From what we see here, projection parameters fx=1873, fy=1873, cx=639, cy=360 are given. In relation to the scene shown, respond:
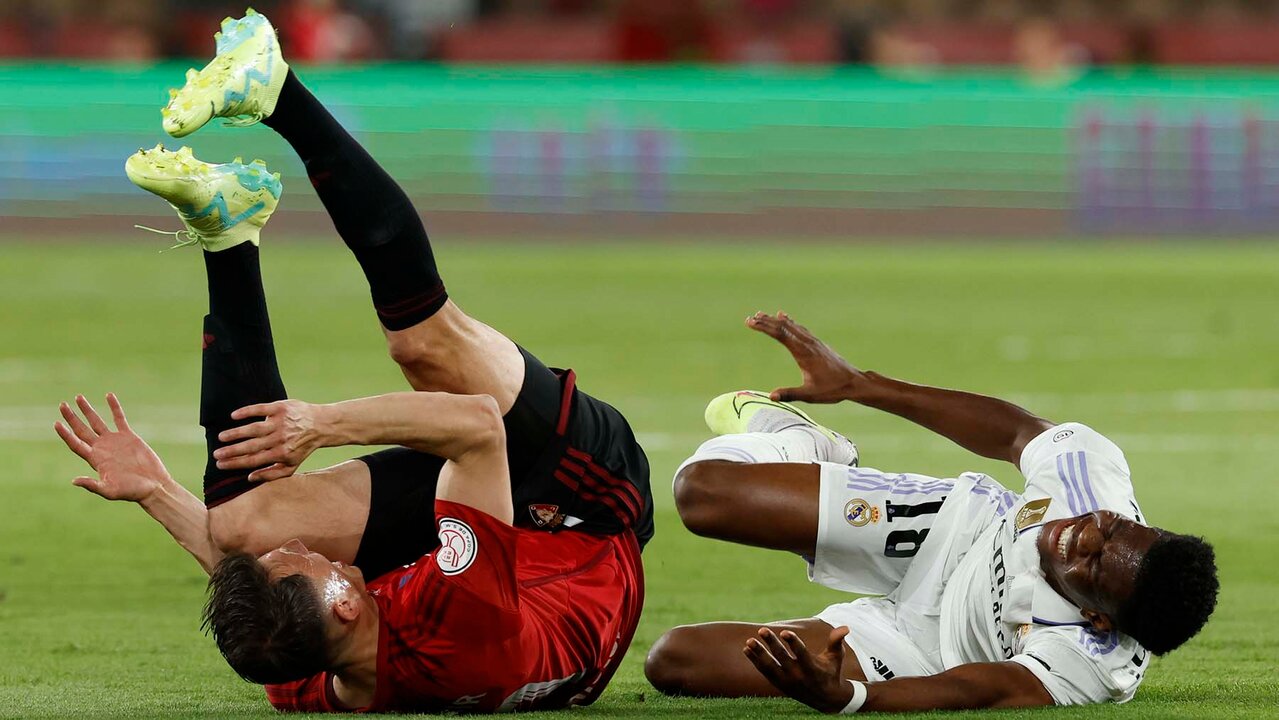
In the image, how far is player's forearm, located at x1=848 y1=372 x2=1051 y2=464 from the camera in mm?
5848

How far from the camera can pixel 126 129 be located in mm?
19922

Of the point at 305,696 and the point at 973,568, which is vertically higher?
the point at 973,568

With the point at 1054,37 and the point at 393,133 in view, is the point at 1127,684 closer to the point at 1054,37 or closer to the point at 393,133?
the point at 393,133

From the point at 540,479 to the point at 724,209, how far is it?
1556 cm

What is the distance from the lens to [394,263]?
543 centimetres

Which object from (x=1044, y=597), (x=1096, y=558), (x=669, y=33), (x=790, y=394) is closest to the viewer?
(x=1096, y=558)

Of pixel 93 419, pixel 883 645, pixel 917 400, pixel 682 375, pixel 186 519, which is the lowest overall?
pixel 682 375

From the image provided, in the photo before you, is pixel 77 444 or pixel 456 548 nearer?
pixel 456 548

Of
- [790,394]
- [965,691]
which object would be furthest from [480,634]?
[790,394]

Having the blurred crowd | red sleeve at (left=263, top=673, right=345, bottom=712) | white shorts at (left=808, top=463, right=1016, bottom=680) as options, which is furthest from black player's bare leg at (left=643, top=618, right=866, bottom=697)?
the blurred crowd

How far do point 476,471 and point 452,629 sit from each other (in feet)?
1.33

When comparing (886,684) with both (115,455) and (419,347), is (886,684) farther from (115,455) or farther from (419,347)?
(115,455)

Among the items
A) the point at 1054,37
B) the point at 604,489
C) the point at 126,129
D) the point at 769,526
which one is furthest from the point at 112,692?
the point at 1054,37

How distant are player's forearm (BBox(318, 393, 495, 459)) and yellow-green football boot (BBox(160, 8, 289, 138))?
1151 mm
